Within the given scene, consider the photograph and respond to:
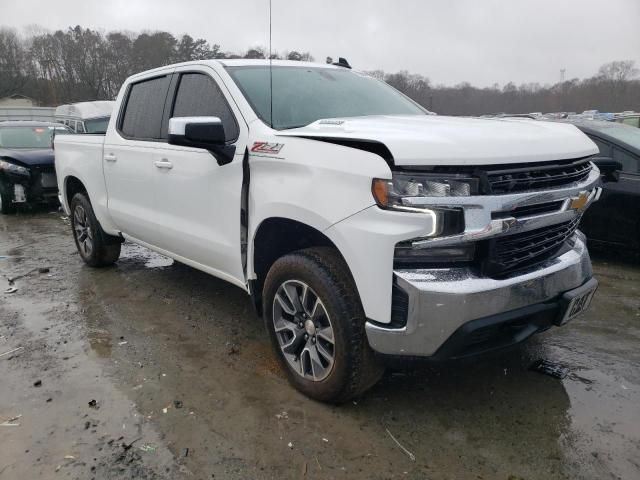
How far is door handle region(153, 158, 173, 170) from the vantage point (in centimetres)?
388

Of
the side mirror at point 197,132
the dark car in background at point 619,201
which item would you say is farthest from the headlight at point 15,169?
the dark car in background at point 619,201

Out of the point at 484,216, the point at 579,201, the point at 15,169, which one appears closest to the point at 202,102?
the point at 484,216

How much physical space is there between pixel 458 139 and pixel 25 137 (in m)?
10.4

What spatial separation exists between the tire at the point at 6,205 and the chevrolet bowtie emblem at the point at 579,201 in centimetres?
953

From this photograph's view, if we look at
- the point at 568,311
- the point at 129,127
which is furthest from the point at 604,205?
the point at 129,127

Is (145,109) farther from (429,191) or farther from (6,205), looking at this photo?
(6,205)

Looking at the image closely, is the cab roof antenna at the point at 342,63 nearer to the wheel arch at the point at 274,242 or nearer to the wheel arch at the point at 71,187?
the wheel arch at the point at 274,242

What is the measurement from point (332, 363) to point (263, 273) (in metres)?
0.83

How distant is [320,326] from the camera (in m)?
2.86

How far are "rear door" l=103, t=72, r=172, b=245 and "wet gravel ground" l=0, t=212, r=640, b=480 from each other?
0.83 meters

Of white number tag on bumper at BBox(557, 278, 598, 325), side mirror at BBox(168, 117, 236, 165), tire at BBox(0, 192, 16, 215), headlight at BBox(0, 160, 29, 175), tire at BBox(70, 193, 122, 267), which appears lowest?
tire at BBox(0, 192, 16, 215)

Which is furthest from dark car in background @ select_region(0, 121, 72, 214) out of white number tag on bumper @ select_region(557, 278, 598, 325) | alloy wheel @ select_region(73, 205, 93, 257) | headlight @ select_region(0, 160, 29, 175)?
white number tag on bumper @ select_region(557, 278, 598, 325)

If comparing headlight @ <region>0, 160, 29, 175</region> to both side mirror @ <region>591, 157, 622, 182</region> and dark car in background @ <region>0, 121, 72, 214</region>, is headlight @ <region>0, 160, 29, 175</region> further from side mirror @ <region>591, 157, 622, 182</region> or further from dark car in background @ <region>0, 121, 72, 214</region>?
side mirror @ <region>591, 157, 622, 182</region>

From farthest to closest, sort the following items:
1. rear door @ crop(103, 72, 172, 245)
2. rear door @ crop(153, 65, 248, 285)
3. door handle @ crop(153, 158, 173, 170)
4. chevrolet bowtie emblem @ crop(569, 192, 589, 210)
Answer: rear door @ crop(103, 72, 172, 245)
door handle @ crop(153, 158, 173, 170)
rear door @ crop(153, 65, 248, 285)
chevrolet bowtie emblem @ crop(569, 192, 589, 210)
